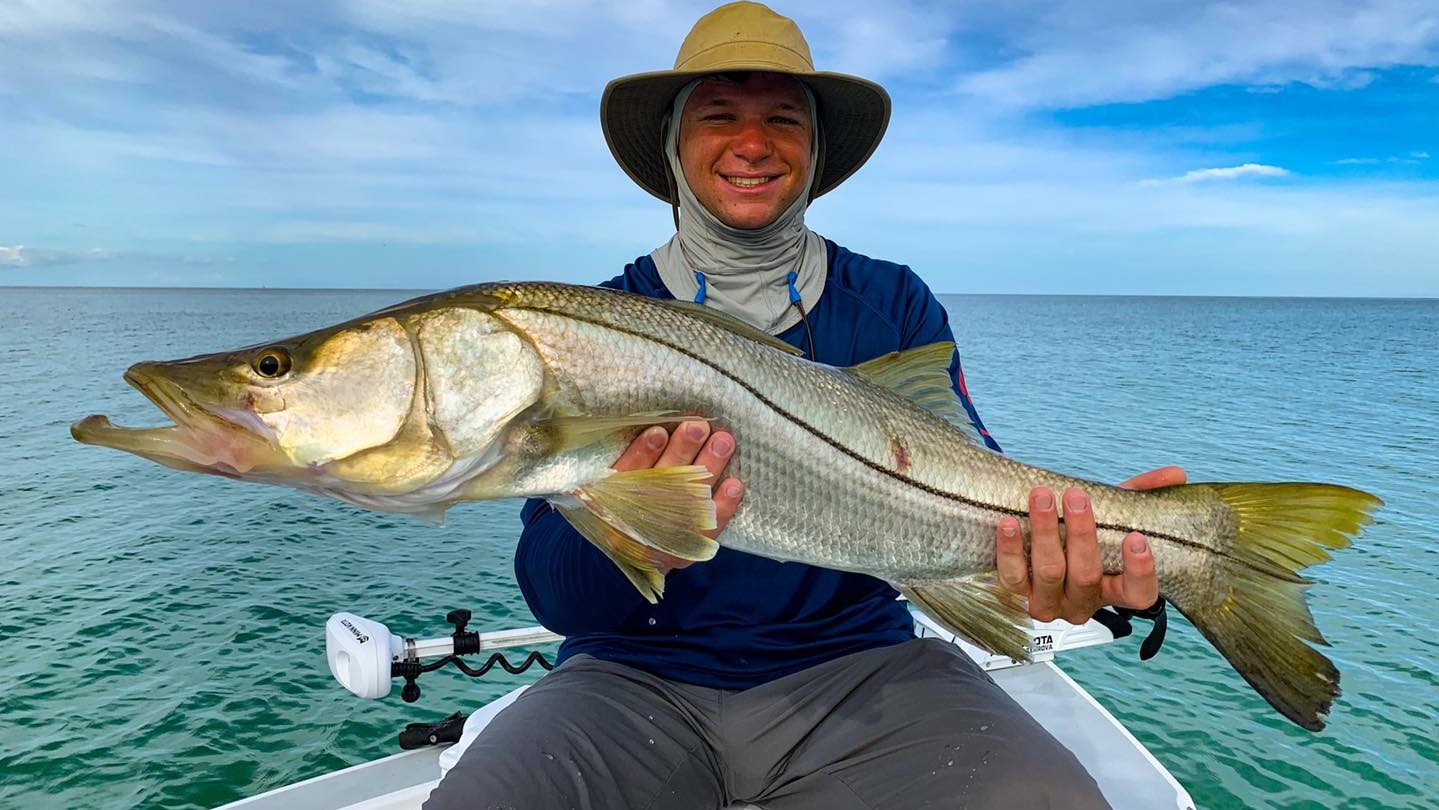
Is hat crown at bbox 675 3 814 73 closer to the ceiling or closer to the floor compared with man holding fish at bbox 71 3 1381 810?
closer to the ceiling

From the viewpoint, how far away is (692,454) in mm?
2270

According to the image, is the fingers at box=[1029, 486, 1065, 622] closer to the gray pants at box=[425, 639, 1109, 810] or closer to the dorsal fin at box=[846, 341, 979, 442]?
the dorsal fin at box=[846, 341, 979, 442]

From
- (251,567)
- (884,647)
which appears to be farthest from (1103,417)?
(884,647)

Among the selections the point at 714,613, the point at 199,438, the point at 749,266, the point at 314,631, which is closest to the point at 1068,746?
the point at 714,613

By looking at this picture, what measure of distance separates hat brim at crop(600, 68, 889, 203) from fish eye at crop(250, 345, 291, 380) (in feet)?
6.50

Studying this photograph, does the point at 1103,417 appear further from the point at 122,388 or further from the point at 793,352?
the point at 122,388

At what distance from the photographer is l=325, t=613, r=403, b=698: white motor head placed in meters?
3.99

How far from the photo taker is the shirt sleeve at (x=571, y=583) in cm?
277

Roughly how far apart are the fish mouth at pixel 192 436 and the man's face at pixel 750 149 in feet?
6.82

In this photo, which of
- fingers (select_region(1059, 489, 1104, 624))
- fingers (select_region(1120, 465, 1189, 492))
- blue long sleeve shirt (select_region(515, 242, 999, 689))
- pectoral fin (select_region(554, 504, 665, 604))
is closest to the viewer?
pectoral fin (select_region(554, 504, 665, 604))

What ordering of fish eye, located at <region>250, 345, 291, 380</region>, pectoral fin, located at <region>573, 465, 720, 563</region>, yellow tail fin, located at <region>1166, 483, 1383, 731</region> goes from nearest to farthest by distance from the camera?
fish eye, located at <region>250, 345, 291, 380</region> < pectoral fin, located at <region>573, 465, 720, 563</region> < yellow tail fin, located at <region>1166, 483, 1383, 731</region>

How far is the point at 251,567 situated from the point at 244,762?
5062 mm

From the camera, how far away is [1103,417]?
76.8 feet

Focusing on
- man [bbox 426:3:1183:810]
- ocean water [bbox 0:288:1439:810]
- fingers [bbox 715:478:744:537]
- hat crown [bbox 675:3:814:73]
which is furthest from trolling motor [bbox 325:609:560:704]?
ocean water [bbox 0:288:1439:810]
